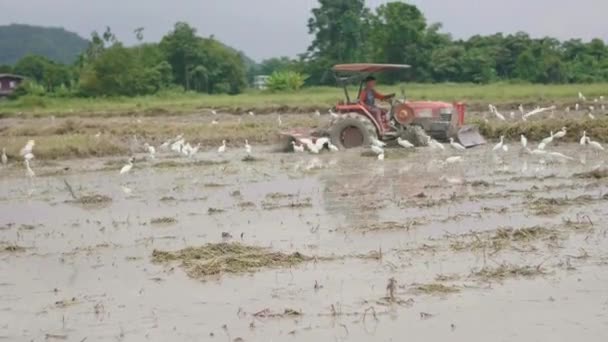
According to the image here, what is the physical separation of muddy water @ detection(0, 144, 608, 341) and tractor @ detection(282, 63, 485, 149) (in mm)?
2687

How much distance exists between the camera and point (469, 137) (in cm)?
1816

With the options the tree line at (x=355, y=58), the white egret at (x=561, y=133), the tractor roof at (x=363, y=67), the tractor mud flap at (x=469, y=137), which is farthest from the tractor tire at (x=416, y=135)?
the tree line at (x=355, y=58)

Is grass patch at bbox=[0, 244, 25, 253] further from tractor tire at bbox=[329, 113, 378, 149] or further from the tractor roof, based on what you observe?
tractor tire at bbox=[329, 113, 378, 149]

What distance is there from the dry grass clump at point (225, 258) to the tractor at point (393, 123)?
29.7 ft

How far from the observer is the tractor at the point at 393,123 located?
56.3 feet

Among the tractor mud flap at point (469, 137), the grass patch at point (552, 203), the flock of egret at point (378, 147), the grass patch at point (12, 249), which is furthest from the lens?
the tractor mud flap at point (469, 137)

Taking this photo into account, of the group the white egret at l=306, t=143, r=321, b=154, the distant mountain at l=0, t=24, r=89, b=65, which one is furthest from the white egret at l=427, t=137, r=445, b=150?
the distant mountain at l=0, t=24, r=89, b=65

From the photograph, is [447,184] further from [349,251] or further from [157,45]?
[157,45]

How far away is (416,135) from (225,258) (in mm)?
9929

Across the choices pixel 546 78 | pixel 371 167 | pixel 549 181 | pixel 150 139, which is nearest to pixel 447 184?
pixel 549 181

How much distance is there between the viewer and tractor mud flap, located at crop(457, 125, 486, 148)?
1775 centimetres

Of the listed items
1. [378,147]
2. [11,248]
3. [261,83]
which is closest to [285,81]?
[261,83]

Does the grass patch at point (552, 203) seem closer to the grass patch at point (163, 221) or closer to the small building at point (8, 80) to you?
the grass patch at point (163, 221)

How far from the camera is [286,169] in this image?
50.3 feet
